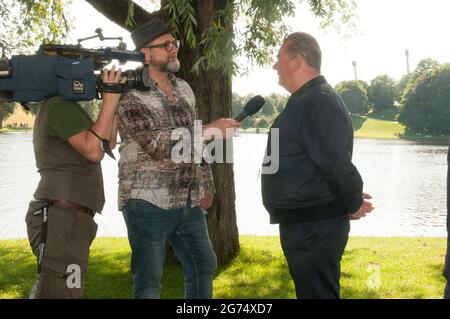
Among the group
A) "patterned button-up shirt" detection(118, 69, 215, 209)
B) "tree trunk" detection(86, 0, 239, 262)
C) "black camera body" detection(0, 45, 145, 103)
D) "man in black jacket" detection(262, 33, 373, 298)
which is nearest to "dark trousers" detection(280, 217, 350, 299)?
"man in black jacket" detection(262, 33, 373, 298)

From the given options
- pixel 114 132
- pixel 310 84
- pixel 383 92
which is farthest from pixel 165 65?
pixel 383 92

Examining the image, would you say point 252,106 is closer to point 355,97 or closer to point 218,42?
point 218,42

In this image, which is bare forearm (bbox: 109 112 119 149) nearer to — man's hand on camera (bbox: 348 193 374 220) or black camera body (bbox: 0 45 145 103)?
black camera body (bbox: 0 45 145 103)

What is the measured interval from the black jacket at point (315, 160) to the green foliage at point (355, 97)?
144 m

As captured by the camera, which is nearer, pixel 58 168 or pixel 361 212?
pixel 58 168

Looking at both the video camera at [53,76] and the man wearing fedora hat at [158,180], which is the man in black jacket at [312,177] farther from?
the video camera at [53,76]

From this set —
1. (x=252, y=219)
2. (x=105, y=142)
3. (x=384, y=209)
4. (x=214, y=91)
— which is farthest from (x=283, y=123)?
(x=384, y=209)

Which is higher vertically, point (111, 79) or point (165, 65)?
point (165, 65)

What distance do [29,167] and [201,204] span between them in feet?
109

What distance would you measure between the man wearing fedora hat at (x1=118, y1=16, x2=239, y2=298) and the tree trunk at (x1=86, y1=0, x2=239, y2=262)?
135 inches

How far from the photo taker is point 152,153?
3.90 m

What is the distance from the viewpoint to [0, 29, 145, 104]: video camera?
330 cm

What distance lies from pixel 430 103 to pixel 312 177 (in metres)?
105
